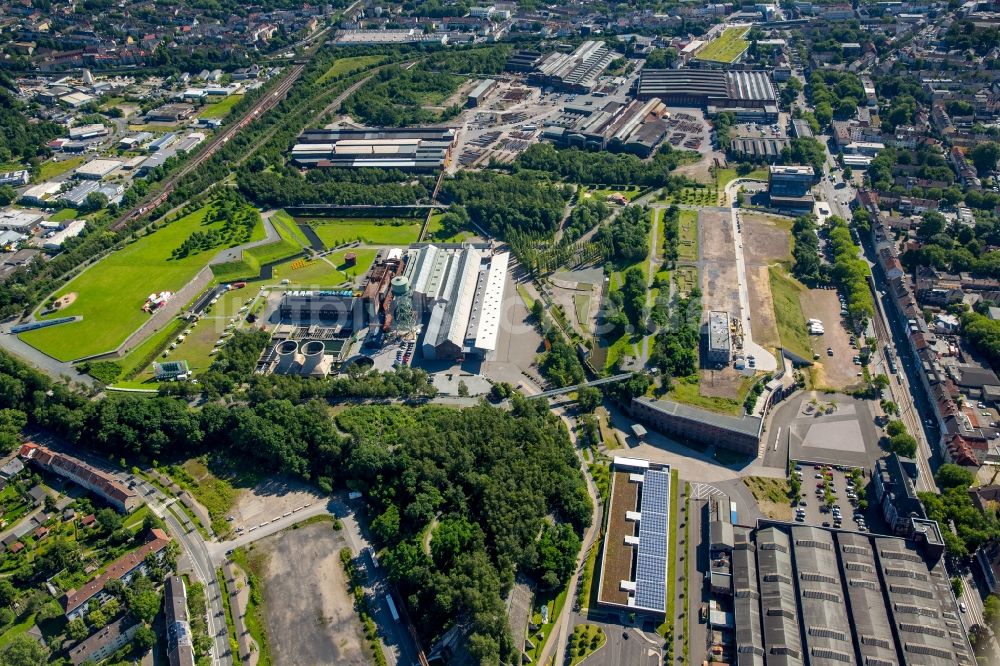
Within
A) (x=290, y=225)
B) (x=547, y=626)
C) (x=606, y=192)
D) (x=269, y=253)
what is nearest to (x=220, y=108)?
(x=290, y=225)

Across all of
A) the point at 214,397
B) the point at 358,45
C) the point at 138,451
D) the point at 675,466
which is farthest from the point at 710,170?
the point at 358,45

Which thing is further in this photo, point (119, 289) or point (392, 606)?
point (119, 289)

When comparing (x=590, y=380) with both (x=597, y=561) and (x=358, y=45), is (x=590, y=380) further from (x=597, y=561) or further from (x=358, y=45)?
(x=358, y=45)

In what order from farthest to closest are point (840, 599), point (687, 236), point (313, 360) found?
1. point (687, 236)
2. point (313, 360)
3. point (840, 599)

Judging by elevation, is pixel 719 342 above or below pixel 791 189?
below

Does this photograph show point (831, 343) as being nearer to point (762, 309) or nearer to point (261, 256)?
point (762, 309)
